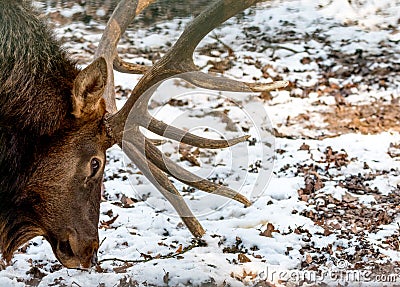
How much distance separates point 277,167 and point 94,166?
12.5 ft

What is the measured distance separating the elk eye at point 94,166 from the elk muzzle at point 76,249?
393mm

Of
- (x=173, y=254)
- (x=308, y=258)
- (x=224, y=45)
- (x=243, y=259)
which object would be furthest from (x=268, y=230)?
(x=224, y=45)

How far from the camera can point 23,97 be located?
4000 mm

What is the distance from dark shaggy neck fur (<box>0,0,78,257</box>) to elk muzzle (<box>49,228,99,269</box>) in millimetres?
284

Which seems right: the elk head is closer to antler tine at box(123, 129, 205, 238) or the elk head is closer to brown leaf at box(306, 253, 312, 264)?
antler tine at box(123, 129, 205, 238)

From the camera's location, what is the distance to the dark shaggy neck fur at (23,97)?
3994 mm

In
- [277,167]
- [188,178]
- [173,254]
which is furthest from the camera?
[277,167]

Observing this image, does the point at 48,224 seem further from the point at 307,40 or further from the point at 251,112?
the point at 307,40

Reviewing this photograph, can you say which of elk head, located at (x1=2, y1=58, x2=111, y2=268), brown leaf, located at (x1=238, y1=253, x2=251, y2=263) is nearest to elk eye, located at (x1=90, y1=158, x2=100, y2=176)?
elk head, located at (x1=2, y1=58, x2=111, y2=268)

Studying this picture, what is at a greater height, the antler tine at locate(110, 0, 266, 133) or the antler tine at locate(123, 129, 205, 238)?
the antler tine at locate(110, 0, 266, 133)

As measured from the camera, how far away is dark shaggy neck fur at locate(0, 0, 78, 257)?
13.1ft

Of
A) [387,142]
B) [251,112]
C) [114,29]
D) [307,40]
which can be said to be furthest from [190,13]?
[114,29]

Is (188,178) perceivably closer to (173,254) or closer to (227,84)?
(227,84)

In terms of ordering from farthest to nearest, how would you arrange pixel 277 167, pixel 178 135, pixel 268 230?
pixel 277 167 < pixel 268 230 < pixel 178 135
